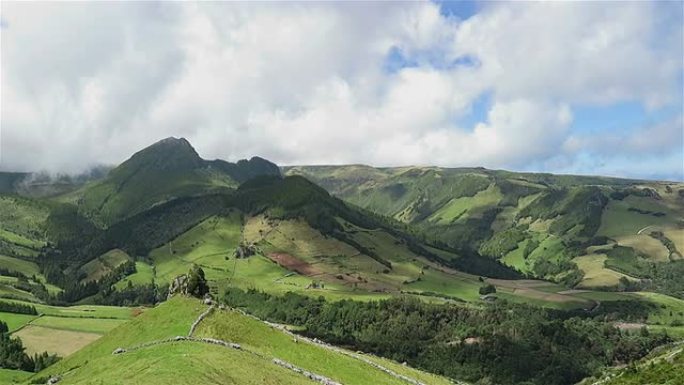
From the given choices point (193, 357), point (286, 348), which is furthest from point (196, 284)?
point (193, 357)

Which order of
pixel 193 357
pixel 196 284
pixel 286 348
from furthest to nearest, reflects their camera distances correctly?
pixel 196 284 < pixel 286 348 < pixel 193 357

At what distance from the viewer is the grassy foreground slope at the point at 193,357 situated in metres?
65.7

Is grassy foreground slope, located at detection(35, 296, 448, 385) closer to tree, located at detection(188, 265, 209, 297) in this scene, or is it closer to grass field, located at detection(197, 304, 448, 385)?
grass field, located at detection(197, 304, 448, 385)

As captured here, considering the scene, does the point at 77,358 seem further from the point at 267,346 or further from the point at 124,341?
the point at 267,346

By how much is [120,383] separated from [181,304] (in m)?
43.6

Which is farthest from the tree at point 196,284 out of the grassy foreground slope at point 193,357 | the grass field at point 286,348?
the grass field at point 286,348

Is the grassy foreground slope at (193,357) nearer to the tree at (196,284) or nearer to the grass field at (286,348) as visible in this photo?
the grass field at (286,348)

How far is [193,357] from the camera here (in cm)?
7119

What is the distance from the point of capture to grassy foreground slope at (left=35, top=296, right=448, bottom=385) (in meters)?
65.7

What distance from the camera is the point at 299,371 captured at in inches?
3423

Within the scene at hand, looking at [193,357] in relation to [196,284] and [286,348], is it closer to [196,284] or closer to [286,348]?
[286,348]

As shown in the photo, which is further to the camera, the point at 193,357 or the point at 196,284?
the point at 196,284

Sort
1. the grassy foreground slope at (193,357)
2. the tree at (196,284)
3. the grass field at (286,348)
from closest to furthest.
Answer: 1. the grassy foreground slope at (193,357)
2. the grass field at (286,348)
3. the tree at (196,284)

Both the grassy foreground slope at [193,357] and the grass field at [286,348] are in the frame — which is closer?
the grassy foreground slope at [193,357]
